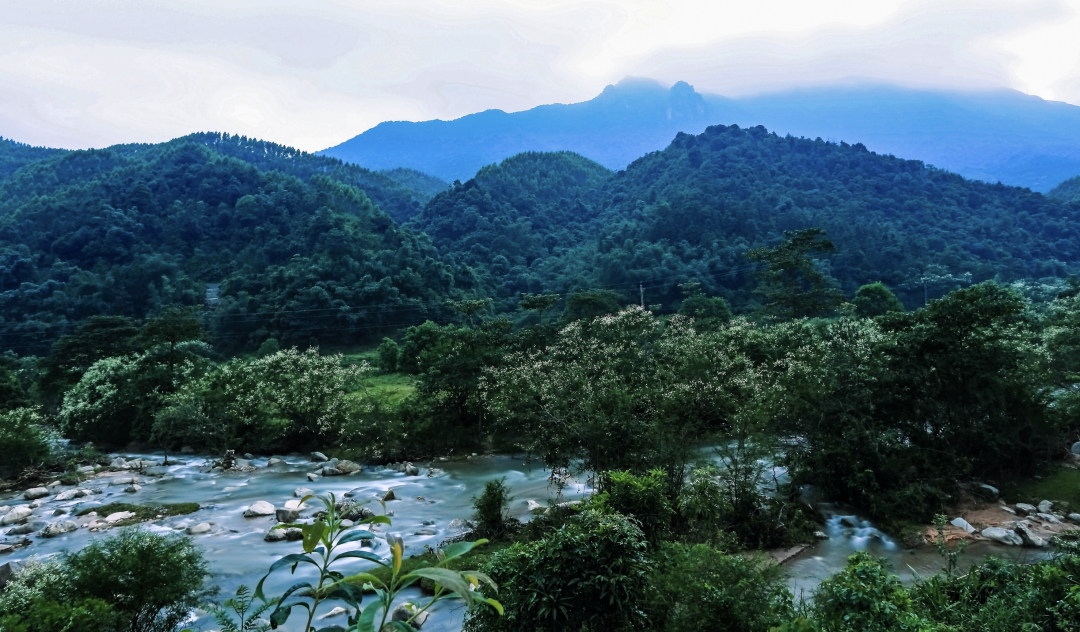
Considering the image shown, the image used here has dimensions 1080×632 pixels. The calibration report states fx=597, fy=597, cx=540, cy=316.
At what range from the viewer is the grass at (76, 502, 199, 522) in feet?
62.4

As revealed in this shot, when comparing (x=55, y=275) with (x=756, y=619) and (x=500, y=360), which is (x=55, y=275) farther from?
(x=756, y=619)

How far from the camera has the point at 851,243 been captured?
240 ft

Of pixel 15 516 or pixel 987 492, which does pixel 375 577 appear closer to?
pixel 987 492

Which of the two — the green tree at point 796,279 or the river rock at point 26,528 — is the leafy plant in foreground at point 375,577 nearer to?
the river rock at point 26,528

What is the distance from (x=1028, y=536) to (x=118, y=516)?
25323 millimetres

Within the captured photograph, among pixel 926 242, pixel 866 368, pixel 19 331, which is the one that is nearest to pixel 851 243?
pixel 926 242

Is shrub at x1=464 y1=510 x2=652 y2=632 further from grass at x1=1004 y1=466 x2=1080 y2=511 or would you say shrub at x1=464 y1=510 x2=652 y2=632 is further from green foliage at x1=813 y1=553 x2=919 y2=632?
grass at x1=1004 y1=466 x2=1080 y2=511

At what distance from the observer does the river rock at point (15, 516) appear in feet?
59.6

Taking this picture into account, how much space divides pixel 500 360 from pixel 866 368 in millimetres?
15383

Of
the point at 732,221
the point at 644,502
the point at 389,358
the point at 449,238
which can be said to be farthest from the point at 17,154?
the point at 644,502

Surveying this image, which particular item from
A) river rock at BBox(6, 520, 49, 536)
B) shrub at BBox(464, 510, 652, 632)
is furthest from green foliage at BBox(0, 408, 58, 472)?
shrub at BBox(464, 510, 652, 632)

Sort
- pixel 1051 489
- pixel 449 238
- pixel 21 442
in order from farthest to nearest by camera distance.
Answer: pixel 449 238
pixel 21 442
pixel 1051 489

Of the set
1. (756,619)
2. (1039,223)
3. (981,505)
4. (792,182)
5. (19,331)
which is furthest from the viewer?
(792,182)

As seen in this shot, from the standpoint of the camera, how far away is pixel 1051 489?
671 inches
